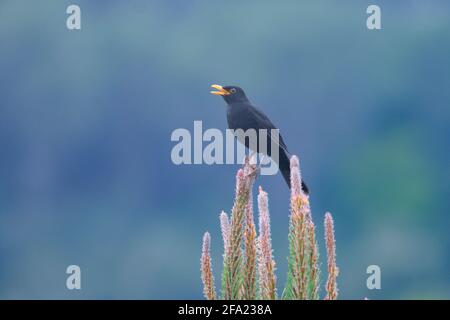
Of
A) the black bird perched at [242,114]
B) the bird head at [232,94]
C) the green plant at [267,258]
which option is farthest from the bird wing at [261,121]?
the green plant at [267,258]

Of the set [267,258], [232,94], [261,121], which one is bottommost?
[267,258]

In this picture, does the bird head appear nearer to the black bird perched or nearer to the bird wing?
the black bird perched

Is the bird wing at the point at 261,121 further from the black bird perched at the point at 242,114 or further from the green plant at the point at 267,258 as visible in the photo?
the green plant at the point at 267,258

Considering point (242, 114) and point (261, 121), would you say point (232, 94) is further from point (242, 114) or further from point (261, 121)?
point (261, 121)

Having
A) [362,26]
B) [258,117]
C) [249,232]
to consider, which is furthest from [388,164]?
[249,232]

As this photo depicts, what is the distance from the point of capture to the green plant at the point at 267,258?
10.2 feet

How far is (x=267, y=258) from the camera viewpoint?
→ 324 centimetres

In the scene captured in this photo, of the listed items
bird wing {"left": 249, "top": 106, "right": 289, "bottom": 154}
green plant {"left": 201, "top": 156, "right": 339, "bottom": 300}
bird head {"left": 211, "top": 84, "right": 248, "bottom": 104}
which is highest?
bird head {"left": 211, "top": 84, "right": 248, "bottom": 104}

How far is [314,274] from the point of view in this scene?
312cm

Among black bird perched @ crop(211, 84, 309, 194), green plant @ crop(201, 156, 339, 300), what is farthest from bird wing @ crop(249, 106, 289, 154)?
green plant @ crop(201, 156, 339, 300)

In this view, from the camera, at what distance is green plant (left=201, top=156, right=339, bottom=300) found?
3111 mm

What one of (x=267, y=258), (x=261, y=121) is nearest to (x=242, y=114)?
(x=261, y=121)
